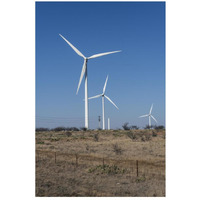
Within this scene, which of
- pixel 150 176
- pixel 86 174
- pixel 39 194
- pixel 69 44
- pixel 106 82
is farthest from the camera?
pixel 106 82

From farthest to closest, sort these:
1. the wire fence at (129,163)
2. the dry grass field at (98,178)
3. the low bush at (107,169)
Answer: the low bush at (107,169)
the wire fence at (129,163)
the dry grass field at (98,178)

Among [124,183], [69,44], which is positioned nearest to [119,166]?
[124,183]

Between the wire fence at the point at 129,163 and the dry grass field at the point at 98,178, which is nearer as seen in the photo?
the dry grass field at the point at 98,178

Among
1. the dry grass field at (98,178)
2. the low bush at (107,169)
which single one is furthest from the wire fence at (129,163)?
the low bush at (107,169)

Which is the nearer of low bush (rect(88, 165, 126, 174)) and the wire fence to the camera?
the wire fence

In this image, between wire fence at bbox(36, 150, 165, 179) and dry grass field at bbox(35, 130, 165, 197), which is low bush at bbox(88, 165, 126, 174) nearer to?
dry grass field at bbox(35, 130, 165, 197)

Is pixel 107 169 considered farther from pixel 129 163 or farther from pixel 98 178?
pixel 129 163

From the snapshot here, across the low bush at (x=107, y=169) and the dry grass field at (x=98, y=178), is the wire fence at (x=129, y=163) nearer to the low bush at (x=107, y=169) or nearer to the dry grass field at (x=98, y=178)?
the dry grass field at (x=98, y=178)

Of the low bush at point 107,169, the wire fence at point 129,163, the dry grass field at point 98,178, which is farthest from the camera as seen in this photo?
the low bush at point 107,169

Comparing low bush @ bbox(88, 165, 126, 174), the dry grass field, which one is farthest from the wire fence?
low bush @ bbox(88, 165, 126, 174)
